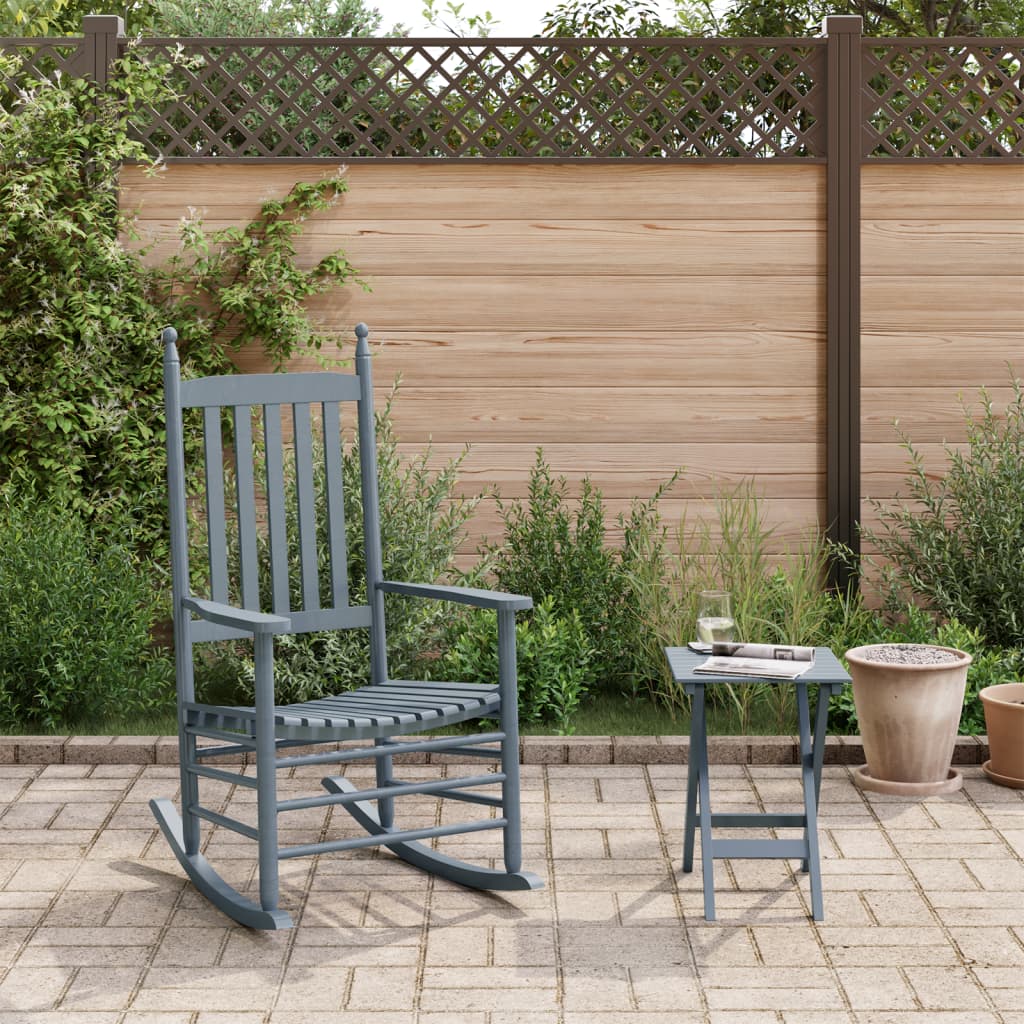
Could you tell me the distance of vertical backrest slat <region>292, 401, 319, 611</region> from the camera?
128 inches

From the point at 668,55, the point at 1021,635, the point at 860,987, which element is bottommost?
the point at 860,987

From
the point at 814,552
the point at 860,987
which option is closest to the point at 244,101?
the point at 814,552

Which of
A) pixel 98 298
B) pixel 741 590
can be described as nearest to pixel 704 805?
pixel 741 590

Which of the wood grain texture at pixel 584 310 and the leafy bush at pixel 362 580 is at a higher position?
the wood grain texture at pixel 584 310

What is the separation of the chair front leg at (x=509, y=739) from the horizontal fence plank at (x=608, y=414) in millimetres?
1784

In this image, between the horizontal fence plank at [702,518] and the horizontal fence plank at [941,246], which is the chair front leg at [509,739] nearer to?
the horizontal fence plank at [702,518]

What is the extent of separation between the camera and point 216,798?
3.61 meters

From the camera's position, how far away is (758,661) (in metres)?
2.93

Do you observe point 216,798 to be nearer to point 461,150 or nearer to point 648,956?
point 648,956

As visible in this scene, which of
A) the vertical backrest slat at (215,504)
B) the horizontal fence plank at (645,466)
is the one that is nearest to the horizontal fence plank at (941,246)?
the horizontal fence plank at (645,466)

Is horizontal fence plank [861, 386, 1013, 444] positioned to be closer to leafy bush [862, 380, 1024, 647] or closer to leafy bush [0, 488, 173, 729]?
leafy bush [862, 380, 1024, 647]

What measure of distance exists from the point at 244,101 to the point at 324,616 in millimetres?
2130

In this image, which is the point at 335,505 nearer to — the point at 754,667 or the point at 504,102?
the point at 754,667

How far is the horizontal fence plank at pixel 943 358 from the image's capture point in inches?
184
